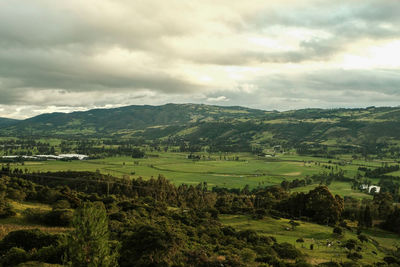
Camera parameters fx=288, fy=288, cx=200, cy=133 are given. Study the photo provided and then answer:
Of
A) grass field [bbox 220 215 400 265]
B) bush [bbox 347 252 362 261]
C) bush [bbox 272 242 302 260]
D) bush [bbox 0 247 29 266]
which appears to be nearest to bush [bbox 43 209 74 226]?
bush [bbox 0 247 29 266]

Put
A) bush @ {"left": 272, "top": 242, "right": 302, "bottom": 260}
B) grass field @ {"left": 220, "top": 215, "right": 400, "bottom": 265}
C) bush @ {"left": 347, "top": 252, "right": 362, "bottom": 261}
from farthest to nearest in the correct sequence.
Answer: grass field @ {"left": 220, "top": 215, "right": 400, "bottom": 265}, bush @ {"left": 347, "top": 252, "right": 362, "bottom": 261}, bush @ {"left": 272, "top": 242, "right": 302, "bottom": 260}

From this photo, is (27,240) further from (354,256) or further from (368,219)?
(368,219)

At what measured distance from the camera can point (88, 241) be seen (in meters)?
25.9

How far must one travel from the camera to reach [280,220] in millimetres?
90750

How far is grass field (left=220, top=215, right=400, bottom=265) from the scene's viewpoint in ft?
193

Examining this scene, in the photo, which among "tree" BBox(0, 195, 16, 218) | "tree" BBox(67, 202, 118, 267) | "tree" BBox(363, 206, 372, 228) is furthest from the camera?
"tree" BBox(363, 206, 372, 228)

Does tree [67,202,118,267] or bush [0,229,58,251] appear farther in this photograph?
bush [0,229,58,251]

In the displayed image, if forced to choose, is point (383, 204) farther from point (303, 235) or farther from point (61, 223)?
point (61, 223)

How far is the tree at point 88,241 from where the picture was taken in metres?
25.3

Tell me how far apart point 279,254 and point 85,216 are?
135ft

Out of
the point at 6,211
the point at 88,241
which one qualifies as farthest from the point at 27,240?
the point at 88,241

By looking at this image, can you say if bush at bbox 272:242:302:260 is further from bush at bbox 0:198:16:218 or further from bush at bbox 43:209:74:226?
bush at bbox 0:198:16:218

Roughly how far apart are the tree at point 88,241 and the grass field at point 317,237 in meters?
41.3

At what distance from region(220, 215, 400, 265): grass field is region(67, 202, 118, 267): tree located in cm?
4131
